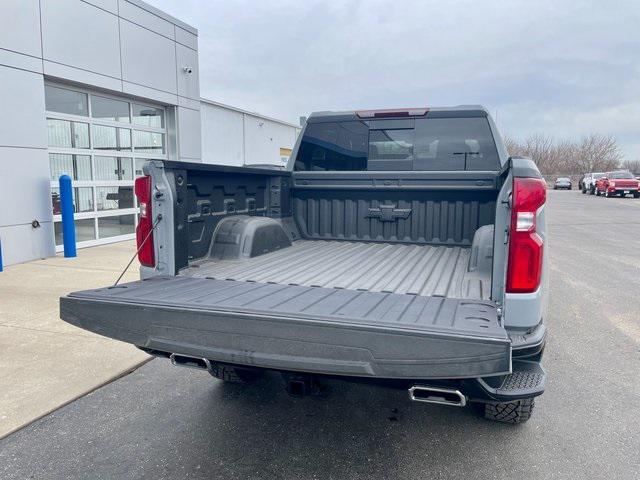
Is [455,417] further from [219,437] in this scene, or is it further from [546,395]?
[219,437]

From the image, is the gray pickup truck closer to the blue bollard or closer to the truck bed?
the truck bed

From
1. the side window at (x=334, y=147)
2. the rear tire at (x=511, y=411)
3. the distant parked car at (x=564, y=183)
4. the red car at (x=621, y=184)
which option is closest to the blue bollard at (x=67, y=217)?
the side window at (x=334, y=147)

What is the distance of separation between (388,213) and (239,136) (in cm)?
1759

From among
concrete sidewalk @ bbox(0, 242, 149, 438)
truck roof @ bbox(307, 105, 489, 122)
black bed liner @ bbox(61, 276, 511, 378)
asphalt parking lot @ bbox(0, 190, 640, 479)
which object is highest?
truck roof @ bbox(307, 105, 489, 122)

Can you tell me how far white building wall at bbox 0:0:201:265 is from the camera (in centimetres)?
821

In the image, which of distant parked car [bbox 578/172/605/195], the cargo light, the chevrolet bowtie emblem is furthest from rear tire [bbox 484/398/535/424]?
distant parked car [bbox 578/172/605/195]

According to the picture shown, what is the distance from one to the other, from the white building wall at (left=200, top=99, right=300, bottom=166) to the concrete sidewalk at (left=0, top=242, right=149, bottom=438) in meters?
11.7

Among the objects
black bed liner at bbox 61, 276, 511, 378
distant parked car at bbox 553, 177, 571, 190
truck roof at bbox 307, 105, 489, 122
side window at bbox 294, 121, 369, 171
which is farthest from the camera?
distant parked car at bbox 553, 177, 571, 190

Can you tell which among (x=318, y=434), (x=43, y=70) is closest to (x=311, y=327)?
(x=318, y=434)

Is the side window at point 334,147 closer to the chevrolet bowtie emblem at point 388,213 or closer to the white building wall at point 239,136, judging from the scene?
the chevrolet bowtie emblem at point 388,213

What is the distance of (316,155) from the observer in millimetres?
4945

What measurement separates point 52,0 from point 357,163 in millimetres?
7652

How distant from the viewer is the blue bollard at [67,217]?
8.88 meters

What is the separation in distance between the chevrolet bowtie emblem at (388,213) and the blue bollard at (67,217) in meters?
6.65
